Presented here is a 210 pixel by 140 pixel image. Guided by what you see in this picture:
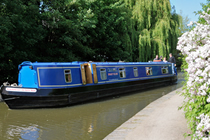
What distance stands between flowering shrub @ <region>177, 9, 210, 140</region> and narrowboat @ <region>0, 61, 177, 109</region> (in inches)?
311

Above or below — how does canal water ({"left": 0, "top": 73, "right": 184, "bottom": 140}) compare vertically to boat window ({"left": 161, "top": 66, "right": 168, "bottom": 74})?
below

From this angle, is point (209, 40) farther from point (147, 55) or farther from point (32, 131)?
point (147, 55)

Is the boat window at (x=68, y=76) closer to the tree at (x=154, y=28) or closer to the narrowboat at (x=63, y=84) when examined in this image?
the narrowboat at (x=63, y=84)

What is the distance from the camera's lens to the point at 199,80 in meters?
3.25

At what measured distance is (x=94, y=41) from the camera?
2273 cm

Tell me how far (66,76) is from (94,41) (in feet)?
37.9

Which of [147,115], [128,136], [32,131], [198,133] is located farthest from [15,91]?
[198,133]

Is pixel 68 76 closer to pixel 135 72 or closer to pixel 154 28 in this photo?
pixel 135 72

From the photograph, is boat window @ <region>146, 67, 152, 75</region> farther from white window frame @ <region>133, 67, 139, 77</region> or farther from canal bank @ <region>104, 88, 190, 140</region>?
canal bank @ <region>104, 88, 190, 140</region>

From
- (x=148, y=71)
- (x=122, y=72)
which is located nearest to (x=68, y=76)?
(x=122, y=72)

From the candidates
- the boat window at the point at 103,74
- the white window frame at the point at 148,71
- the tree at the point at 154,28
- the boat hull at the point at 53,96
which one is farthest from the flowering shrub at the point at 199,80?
the tree at the point at 154,28

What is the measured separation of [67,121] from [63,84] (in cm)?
301

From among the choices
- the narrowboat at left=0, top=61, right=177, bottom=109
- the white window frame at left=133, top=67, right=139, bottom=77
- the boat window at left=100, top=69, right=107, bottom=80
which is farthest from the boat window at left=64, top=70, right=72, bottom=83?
the white window frame at left=133, top=67, right=139, bottom=77

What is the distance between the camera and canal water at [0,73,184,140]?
Result: 269 inches
